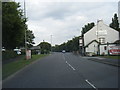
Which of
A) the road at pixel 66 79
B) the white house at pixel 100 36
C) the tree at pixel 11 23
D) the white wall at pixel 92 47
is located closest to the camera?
the road at pixel 66 79

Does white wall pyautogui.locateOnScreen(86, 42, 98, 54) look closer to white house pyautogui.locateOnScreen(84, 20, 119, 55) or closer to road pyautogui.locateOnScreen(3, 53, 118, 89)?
white house pyautogui.locateOnScreen(84, 20, 119, 55)

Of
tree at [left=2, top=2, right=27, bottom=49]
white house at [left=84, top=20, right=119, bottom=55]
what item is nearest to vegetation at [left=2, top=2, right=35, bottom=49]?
tree at [left=2, top=2, right=27, bottom=49]

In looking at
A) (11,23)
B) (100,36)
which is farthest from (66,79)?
(100,36)

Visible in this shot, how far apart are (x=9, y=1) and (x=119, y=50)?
39.3 m

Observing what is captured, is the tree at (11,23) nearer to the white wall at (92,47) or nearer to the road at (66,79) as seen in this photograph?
the road at (66,79)

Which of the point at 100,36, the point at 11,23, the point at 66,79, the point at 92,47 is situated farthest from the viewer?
the point at 100,36

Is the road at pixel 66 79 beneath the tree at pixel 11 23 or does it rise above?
beneath

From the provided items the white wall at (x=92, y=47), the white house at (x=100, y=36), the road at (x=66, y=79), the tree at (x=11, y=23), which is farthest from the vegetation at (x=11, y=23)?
the white house at (x=100, y=36)

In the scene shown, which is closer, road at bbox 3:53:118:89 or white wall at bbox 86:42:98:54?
road at bbox 3:53:118:89

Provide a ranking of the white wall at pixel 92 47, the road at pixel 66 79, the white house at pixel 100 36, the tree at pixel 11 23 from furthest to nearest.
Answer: the white house at pixel 100 36 → the white wall at pixel 92 47 → the tree at pixel 11 23 → the road at pixel 66 79

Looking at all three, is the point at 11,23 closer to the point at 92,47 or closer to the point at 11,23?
the point at 11,23

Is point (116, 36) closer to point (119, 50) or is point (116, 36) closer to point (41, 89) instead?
point (119, 50)

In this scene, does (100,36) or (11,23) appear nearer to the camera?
(11,23)

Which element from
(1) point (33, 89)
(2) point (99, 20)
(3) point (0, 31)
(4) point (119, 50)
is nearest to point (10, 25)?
(3) point (0, 31)
